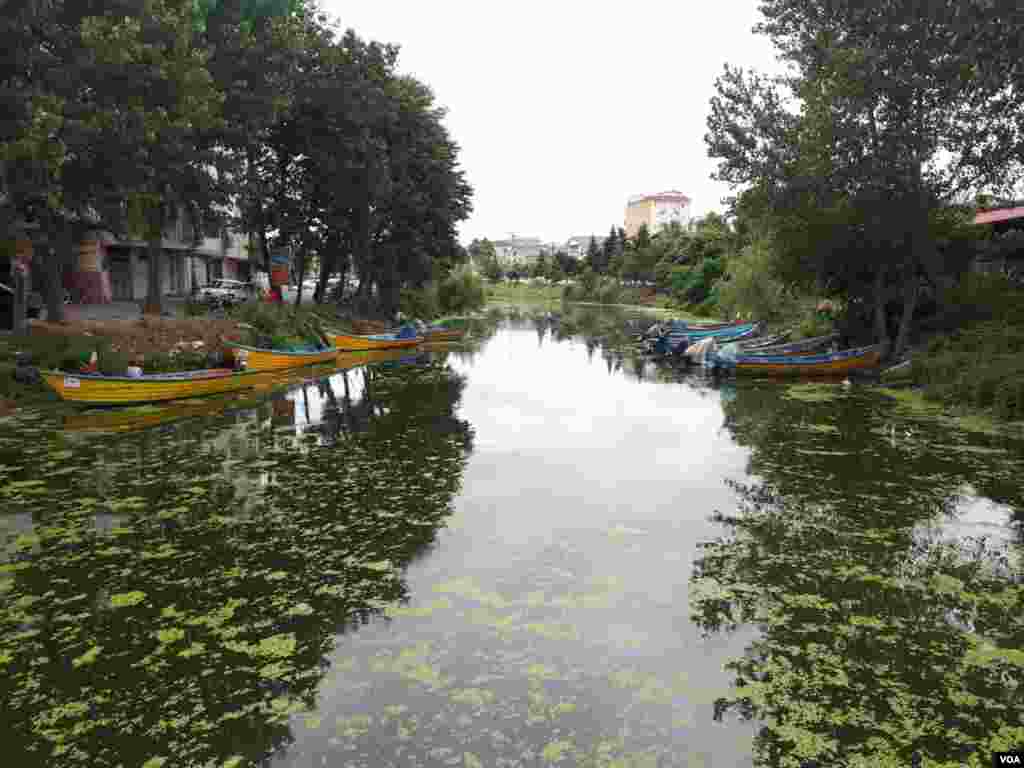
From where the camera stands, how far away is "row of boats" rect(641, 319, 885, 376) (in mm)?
22203

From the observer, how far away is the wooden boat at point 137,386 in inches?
556

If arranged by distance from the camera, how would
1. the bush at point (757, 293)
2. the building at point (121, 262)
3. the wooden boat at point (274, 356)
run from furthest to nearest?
the bush at point (757, 293), the wooden boat at point (274, 356), the building at point (121, 262)

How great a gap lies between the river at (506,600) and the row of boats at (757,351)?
9.65 m

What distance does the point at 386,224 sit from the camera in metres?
38.5

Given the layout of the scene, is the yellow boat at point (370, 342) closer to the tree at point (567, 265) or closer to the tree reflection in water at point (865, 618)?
the tree reflection in water at point (865, 618)

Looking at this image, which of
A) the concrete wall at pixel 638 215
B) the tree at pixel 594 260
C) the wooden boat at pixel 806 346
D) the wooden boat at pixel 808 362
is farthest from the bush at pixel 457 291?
the concrete wall at pixel 638 215

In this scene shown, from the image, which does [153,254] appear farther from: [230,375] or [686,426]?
[686,426]

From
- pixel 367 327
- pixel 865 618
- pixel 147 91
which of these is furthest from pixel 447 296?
pixel 865 618

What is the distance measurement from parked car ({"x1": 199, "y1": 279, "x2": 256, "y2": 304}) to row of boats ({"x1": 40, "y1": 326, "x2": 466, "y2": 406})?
6.42m

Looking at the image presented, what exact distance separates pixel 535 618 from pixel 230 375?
47.9ft

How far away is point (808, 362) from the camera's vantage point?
871 inches

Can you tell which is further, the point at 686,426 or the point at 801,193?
the point at 801,193

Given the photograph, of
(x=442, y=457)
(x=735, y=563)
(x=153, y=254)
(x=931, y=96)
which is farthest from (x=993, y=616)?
(x=153, y=254)

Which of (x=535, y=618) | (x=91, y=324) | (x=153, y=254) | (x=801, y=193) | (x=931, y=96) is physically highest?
(x=931, y=96)
